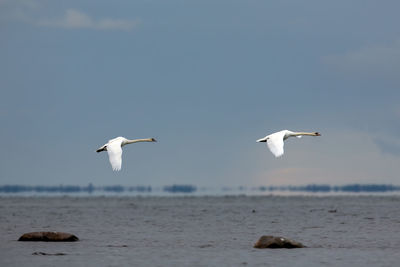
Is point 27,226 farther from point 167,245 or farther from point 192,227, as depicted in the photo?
point 167,245

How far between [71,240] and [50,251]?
4.66 metres

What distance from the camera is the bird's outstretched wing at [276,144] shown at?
2970 centimetres

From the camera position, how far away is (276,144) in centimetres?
3117

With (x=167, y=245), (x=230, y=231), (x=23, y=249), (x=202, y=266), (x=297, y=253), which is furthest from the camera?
(x=230, y=231)

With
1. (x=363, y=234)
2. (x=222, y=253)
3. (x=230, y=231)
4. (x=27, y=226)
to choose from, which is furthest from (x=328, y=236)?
(x=27, y=226)

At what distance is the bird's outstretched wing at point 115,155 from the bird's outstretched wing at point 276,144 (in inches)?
221

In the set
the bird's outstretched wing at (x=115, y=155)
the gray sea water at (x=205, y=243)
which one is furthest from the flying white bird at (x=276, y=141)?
the bird's outstretched wing at (x=115, y=155)

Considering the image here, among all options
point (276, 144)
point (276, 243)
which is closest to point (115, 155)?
point (276, 144)

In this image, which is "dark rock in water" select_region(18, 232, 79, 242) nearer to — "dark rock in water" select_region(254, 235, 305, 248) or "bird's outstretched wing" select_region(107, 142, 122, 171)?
"bird's outstretched wing" select_region(107, 142, 122, 171)

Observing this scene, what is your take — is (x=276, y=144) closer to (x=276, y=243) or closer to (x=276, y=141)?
(x=276, y=141)

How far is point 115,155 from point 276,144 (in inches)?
241

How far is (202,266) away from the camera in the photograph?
29.7 metres

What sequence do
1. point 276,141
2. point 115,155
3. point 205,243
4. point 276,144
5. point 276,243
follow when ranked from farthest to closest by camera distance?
point 205,243 → point 276,243 → point 276,141 → point 276,144 → point 115,155

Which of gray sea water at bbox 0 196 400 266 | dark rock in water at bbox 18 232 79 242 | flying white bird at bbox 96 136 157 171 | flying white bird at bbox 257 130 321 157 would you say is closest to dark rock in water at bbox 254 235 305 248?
gray sea water at bbox 0 196 400 266
